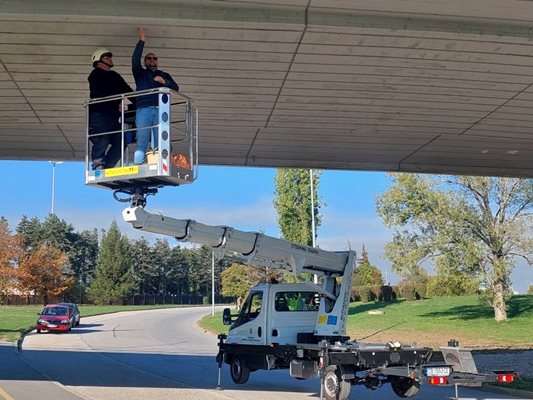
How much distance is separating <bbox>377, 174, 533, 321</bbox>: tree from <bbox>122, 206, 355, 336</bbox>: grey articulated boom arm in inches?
747

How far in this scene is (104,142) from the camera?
802cm

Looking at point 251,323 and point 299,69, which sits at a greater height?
point 299,69

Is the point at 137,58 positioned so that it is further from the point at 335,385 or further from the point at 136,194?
the point at 335,385

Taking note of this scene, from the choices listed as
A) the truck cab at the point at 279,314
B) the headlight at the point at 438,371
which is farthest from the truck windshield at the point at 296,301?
the headlight at the point at 438,371

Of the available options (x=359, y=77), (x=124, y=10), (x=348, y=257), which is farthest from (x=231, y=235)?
(x=124, y=10)

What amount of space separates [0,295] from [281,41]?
81.1 metres

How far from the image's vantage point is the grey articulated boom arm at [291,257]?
12.6m

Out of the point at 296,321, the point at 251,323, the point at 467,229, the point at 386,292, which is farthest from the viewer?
the point at 386,292

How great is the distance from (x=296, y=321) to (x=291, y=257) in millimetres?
A: 1747

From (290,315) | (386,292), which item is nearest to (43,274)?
(386,292)

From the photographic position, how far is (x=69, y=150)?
13992 mm

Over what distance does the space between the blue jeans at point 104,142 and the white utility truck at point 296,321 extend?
0.65 feet

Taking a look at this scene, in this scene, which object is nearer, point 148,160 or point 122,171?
point 148,160

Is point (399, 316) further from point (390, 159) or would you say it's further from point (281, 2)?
point (281, 2)
